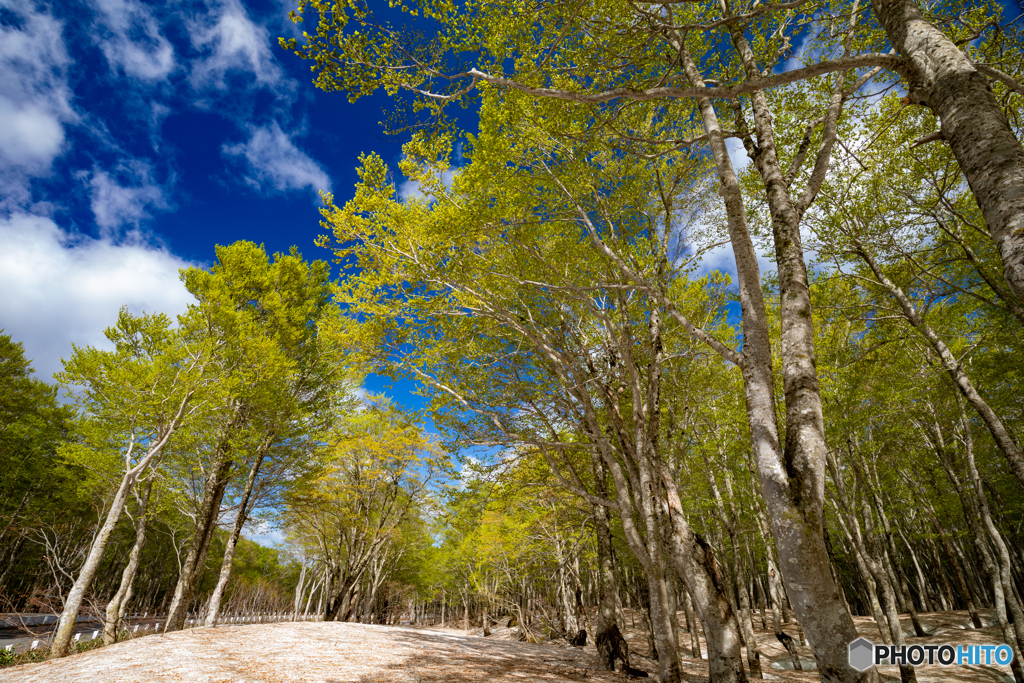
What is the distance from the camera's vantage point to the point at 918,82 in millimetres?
3059

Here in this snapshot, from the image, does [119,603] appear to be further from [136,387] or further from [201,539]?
[136,387]

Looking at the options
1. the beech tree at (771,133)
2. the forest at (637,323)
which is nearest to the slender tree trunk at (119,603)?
the forest at (637,323)

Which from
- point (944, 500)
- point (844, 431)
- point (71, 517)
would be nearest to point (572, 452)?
point (844, 431)

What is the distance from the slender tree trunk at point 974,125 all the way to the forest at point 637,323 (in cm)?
2

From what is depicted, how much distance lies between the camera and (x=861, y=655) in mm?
2625

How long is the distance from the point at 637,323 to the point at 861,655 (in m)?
8.68

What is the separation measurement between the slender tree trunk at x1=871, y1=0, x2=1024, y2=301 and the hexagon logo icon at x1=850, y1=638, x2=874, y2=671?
2.24 meters

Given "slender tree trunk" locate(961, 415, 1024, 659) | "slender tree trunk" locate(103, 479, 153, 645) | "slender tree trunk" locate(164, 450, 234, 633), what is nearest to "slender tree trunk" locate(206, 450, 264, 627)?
"slender tree trunk" locate(164, 450, 234, 633)

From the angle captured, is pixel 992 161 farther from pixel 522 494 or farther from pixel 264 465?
pixel 264 465

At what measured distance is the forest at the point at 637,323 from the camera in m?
3.45

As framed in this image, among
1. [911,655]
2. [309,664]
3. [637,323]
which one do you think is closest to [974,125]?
[911,655]

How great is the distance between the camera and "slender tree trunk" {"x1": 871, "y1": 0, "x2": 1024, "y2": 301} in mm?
2410

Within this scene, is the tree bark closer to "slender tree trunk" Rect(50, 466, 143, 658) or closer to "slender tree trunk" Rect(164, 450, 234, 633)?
"slender tree trunk" Rect(50, 466, 143, 658)

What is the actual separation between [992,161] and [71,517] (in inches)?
1429
